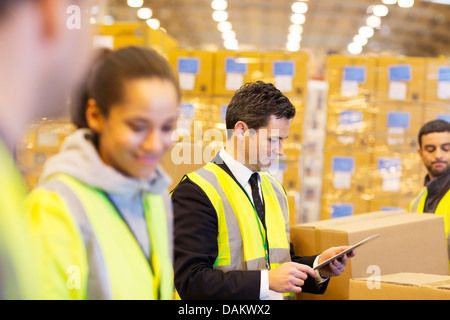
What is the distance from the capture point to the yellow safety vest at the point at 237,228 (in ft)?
5.41

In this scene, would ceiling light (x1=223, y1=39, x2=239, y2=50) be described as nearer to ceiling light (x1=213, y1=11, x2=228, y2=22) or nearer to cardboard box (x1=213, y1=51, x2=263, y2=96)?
ceiling light (x1=213, y1=11, x2=228, y2=22)

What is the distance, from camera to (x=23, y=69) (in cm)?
74

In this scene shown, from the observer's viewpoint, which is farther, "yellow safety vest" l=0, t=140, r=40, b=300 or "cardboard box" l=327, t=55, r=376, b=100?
"cardboard box" l=327, t=55, r=376, b=100

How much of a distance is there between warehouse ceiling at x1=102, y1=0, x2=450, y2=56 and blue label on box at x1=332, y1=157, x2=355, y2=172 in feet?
21.4

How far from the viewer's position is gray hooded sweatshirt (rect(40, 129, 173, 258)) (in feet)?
2.68

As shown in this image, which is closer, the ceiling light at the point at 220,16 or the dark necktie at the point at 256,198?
the dark necktie at the point at 256,198

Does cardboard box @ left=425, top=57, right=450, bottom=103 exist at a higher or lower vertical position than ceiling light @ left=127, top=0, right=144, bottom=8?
lower

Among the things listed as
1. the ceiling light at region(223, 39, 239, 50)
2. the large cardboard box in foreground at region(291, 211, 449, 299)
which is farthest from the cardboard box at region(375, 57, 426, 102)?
the ceiling light at region(223, 39, 239, 50)

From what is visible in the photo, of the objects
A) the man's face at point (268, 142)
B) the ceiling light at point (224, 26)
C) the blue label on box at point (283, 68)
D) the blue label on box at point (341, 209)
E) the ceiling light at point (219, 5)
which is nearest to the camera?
the man's face at point (268, 142)

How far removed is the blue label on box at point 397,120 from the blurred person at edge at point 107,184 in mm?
4072

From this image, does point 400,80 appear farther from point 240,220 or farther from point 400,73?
point 240,220

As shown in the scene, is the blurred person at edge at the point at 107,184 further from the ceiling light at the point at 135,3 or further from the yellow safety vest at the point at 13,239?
the ceiling light at the point at 135,3

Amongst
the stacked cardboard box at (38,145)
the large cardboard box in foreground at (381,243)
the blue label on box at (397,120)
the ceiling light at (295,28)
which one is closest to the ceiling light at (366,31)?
the ceiling light at (295,28)
